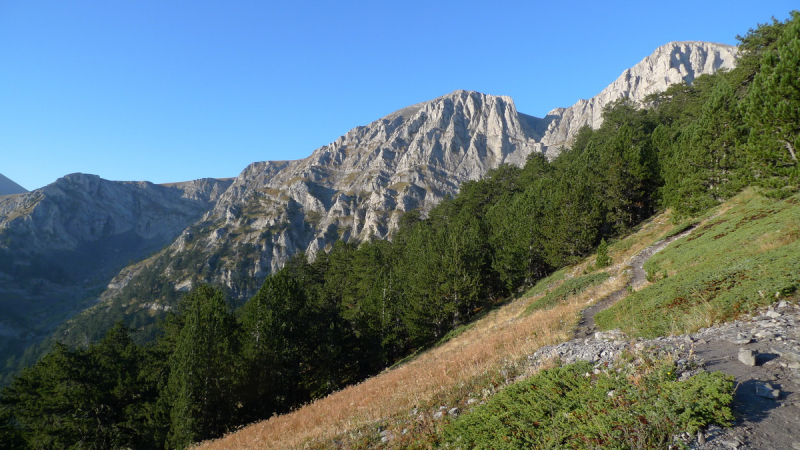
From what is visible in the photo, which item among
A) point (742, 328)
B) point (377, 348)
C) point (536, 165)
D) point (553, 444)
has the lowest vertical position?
point (377, 348)

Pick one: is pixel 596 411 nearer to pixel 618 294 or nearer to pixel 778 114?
pixel 618 294

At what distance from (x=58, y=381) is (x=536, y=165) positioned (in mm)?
82119

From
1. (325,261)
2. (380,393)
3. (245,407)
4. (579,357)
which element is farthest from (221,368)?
(325,261)

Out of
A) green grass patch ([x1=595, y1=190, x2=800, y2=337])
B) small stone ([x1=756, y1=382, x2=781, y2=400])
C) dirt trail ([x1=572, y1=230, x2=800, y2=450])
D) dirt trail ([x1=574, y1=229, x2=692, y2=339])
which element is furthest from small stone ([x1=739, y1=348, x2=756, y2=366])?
dirt trail ([x1=574, y1=229, x2=692, y2=339])

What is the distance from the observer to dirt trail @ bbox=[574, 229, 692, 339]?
13.3 m

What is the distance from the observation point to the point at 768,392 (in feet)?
16.1

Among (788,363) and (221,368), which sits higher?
(788,363)

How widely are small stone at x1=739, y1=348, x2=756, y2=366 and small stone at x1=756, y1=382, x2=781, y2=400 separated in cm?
102

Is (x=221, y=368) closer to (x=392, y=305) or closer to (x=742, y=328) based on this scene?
(x=392, y=305)

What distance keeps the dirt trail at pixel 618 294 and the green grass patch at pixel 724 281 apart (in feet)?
2.35

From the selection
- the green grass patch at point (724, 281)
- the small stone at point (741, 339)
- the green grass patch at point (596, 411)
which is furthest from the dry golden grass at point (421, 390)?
the small stone at point (741, 339)

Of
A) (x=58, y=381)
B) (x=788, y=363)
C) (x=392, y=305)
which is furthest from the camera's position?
(x=392, y=305)

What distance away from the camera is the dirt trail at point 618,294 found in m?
13.3

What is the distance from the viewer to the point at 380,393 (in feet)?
44.7
